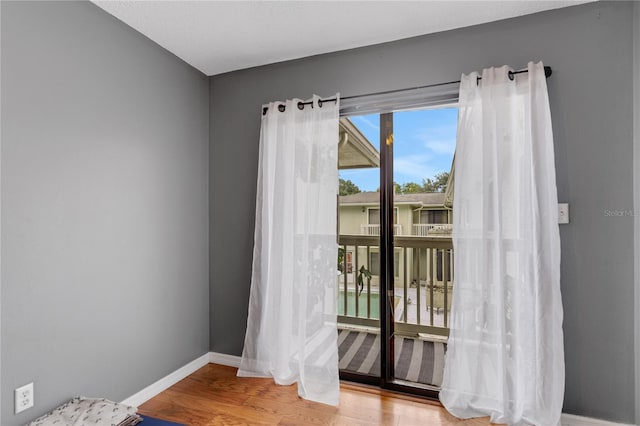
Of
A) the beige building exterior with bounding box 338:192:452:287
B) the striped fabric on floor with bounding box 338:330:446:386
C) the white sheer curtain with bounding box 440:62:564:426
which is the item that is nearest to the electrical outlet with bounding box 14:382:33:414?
the striped fabric on floor with bounding box 338:330:446:386

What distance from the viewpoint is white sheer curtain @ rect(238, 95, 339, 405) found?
2.31 meters

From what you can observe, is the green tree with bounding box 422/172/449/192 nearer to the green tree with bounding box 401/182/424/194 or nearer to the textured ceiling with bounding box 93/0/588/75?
the green tree with bounding box 401/182/424/194

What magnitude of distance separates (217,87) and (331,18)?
125 cm

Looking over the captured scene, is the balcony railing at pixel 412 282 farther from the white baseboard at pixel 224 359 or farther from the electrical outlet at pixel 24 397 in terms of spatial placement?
the electrical outlet at pixel 24 397

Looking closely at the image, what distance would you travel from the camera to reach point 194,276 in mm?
2674

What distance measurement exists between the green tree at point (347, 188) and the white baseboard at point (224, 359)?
1628 millimetres

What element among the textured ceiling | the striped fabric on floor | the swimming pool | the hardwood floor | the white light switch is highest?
the textured ceiling

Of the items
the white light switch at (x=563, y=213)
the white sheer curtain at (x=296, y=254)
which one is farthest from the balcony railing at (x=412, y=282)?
the white light switch at (x=563, y=213)

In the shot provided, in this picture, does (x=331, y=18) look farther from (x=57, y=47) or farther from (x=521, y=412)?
(x=521, y=412)

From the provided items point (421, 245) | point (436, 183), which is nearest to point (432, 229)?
point (421, 245)

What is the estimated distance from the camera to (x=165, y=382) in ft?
7.74

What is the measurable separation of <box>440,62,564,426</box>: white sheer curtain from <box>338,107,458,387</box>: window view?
0.75 feet

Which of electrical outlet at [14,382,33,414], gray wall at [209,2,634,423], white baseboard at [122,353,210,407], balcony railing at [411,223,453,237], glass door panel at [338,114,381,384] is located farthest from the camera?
glass door panel at [338,114,381,384]

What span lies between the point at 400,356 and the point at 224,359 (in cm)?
146
